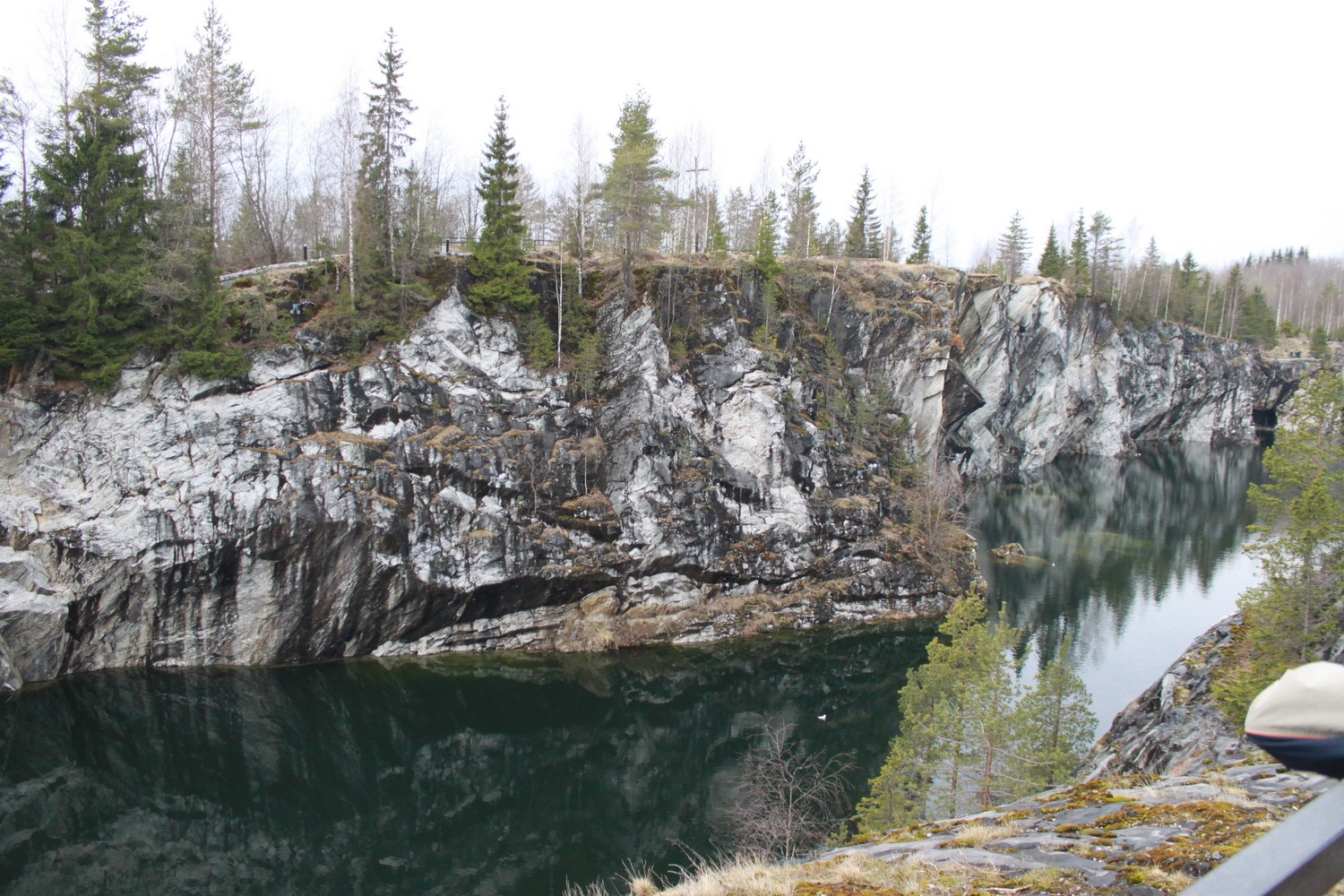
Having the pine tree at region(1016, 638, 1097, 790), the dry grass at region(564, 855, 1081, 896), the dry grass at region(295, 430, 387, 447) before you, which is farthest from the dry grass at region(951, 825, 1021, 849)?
the dry grass at region(295, 430, 387, 447)

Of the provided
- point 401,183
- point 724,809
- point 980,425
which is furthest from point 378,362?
point 980,425

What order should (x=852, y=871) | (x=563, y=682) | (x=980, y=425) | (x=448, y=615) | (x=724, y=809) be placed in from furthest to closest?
(x=980, y=425), (x=448, y=615), (x=563, y=682), (x=724, y=809), (x=852, y=871)

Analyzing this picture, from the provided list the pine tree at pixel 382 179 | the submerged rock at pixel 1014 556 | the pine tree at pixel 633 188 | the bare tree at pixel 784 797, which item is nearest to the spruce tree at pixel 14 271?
the pine tree at pixel 382 179

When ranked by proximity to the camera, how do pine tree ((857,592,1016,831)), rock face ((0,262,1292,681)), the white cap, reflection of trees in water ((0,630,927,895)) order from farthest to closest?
rock face ((0,262,1292,681)), reflection of trees in water ((0,630,927,895)), pine tree ((857,592,1016,831)), the white cap

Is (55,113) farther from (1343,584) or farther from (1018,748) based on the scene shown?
(1343,584)

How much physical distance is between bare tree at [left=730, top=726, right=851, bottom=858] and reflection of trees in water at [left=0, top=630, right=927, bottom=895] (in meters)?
0.72

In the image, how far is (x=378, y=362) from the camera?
102 ft

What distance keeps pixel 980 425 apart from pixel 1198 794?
A: 2327 inches

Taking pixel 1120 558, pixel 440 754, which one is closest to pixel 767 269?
pixel 1120 558

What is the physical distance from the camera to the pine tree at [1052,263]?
233ft

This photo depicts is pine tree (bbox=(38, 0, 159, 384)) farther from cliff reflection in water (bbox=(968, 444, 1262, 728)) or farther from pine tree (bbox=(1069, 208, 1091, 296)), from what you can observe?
pine tree (bbox=(1069, 208, 1091, 296))

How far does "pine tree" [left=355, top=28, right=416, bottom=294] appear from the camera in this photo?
32.3 meters

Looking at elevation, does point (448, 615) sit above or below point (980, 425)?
below

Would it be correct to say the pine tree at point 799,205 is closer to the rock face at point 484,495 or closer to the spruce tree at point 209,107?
the rock face at point 484,495
